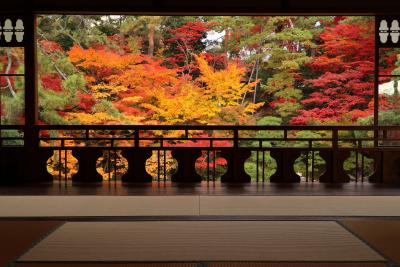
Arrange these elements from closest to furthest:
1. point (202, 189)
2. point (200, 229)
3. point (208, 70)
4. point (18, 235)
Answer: point (18, 235) → point (200, 229) → point (202, 189) → point (208, 70)

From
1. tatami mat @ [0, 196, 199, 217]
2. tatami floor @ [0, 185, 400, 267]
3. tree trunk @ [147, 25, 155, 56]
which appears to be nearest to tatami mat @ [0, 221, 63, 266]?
tatami floor @ [0, 185, 400, 267]

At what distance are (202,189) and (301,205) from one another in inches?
54.2

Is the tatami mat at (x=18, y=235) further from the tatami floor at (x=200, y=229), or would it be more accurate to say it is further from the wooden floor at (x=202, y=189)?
the wooden floor at (x=202, y=189)

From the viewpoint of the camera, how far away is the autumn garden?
10445 mm

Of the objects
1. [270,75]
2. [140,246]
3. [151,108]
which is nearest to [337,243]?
[140,246]

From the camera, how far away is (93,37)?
35.5ft

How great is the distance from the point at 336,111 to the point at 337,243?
7.78 m

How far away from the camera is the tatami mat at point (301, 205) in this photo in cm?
429

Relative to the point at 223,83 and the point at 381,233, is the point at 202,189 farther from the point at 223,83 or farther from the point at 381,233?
the point at 223,83

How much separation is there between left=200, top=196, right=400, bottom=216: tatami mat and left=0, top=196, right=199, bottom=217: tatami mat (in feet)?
0.71

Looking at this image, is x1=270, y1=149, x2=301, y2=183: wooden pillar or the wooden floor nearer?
the wooden floor

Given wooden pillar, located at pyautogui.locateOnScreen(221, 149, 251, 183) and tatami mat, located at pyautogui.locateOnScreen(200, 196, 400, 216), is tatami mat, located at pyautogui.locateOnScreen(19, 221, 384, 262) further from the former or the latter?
wooden pillar, located at pyautogui.locateOnScreen(221, 149, 251, 183)

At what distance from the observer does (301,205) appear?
15.3 ft

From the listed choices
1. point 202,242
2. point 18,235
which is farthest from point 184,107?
point 202,242
